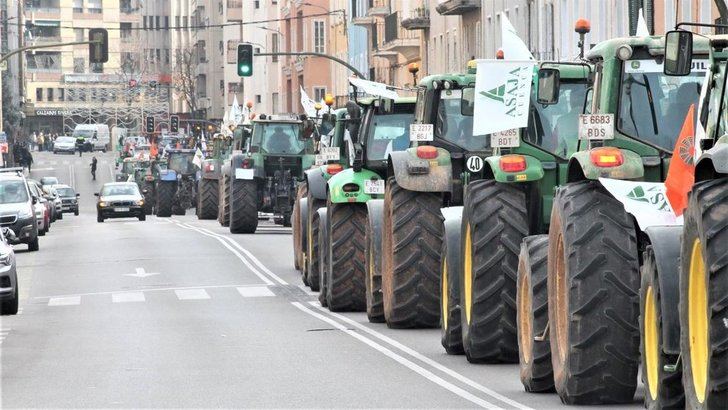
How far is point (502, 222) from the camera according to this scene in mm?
14898

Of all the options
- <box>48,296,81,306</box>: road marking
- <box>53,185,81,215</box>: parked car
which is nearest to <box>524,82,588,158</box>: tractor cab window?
<box>48,296,81,306</box>: road marking

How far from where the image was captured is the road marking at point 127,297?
25652 mm

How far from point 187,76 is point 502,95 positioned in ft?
499

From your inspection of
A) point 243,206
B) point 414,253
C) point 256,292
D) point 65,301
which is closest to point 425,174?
point 414,253

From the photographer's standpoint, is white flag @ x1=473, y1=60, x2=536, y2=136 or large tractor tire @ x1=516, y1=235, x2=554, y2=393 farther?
white flag @ x1=473, y1=60, x2=536, y2=136

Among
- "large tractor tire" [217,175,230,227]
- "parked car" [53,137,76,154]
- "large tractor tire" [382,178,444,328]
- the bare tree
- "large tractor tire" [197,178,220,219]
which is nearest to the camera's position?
"large tractor tire" [382,178,444,328]

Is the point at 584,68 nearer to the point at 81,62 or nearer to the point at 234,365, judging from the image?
the point at 234,365

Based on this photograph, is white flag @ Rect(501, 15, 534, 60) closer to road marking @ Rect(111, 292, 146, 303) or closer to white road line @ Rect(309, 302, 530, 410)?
white road line @ Rect(309, 302, 530, 410)

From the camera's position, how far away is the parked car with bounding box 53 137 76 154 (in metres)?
163

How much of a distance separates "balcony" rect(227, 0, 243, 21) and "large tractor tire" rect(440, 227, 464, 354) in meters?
132

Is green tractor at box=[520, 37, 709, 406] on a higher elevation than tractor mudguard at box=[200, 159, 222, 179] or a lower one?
higher

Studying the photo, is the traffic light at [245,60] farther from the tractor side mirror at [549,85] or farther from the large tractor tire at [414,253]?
the tractor side mirror at [549,85]

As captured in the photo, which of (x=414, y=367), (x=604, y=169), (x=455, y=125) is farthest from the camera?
(x=455, y=125)

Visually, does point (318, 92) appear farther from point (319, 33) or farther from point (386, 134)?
point (386, 134)
